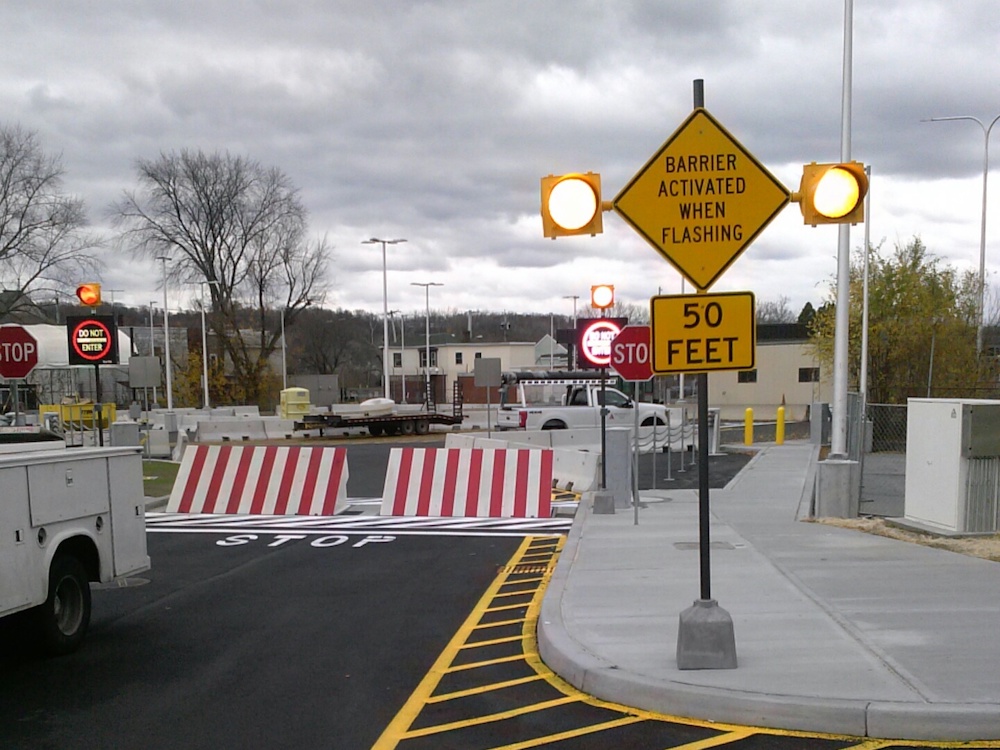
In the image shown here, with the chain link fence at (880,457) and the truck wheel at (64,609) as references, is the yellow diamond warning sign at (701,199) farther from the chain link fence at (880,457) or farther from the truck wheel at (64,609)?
the chain link fence at (880,457)

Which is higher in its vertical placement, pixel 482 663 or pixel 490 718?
pixel 490 718

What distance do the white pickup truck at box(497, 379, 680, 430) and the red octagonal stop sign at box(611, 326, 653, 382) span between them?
54.8 ft

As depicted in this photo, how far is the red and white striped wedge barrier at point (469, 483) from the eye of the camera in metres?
16.6

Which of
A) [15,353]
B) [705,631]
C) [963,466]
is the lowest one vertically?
[705,631]

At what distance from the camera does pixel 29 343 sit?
48.7 feet

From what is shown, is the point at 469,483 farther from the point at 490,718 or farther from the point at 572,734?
the point at 572,734

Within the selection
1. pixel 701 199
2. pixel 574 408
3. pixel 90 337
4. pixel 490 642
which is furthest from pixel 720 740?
pixel 574 408

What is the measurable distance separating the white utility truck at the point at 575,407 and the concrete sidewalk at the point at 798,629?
19128 mm

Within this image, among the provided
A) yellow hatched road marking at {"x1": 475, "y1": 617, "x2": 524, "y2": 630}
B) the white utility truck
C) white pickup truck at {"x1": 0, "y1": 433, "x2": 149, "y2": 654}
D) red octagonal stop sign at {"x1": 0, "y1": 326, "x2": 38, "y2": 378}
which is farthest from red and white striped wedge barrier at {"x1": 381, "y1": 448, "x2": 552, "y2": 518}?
the white utility truck

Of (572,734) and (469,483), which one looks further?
(469,483)

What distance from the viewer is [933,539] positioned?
11.6 m

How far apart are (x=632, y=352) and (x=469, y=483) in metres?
4.79

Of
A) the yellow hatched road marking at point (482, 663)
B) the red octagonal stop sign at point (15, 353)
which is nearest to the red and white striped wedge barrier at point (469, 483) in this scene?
the red octagonal stop sign at point (15, 353)

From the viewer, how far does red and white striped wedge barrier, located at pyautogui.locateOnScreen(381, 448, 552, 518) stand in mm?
16562
